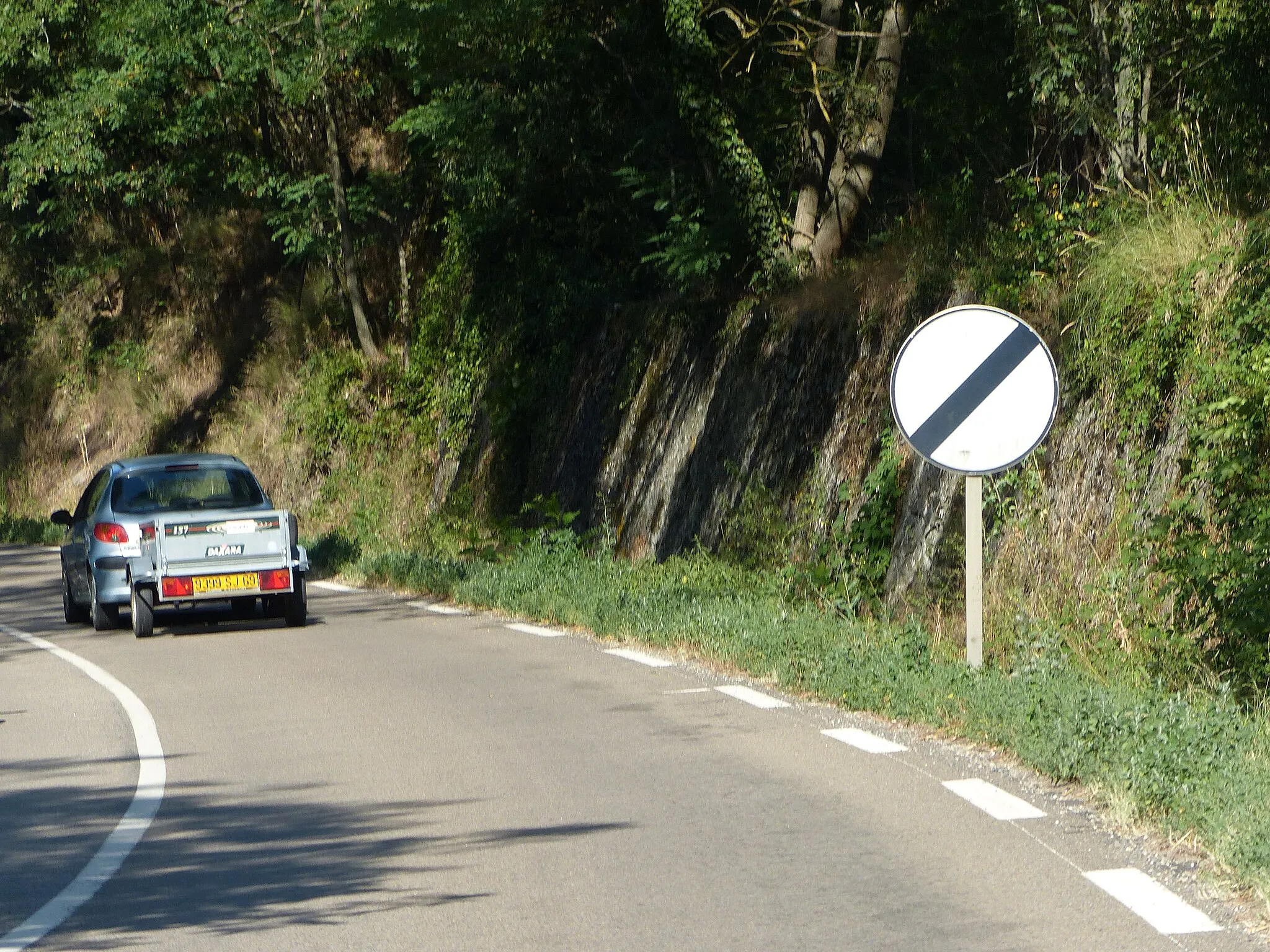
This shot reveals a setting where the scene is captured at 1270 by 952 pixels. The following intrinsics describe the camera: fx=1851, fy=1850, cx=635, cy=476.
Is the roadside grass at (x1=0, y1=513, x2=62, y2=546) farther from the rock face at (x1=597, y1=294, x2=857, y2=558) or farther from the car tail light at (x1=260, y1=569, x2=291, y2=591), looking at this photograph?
the car tail light at (x1=260, y1=569, x2=291, y2=591)

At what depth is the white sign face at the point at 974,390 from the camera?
10148 millimetres

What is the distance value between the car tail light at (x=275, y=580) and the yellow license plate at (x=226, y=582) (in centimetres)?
5

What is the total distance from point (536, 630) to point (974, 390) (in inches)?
278

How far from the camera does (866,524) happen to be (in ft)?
50.4

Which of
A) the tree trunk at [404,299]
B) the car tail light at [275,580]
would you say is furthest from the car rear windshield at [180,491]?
the tree trunk at [404,299]

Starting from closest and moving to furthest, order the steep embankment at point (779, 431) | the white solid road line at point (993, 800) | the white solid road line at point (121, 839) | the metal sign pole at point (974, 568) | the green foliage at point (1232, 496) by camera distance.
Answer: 1. the white solid road line at point (121, 839)
2. the white solid road line at point (993, 800)
3. the green foliage at point (1232, 496)
4. the metal sign pole at point (974, 568)
5. the steep embankment at point (779, 431)

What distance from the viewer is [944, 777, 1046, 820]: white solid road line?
769cm

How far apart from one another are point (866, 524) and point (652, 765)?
21.1 ft

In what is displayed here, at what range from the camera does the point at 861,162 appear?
2061 centimetres

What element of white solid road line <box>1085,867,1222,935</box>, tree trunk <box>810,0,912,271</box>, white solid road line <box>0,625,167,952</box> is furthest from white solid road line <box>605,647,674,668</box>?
tree trunk <box>810,0,912,271</box>

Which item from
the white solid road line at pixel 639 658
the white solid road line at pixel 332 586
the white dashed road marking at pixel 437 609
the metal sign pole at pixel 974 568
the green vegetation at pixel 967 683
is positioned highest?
the metal sign pole at pixel 974 568

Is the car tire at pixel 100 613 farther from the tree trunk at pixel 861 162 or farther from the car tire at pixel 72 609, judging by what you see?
the tree trunk at pixel 861 162

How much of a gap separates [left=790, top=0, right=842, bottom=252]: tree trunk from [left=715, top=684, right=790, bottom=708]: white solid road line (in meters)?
9.59

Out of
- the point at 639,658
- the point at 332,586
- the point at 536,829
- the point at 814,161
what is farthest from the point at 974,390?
the point at 332,586
